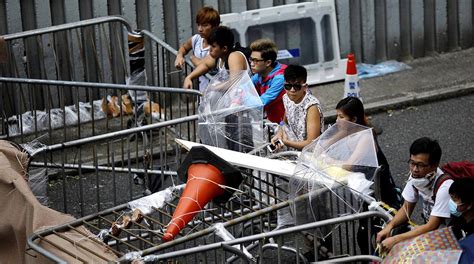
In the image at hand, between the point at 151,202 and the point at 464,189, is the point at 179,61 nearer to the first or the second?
the point at 151,202

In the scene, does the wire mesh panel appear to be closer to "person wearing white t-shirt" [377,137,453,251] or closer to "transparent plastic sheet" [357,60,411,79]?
"person wearing white t-shirt" [377,137,453,251]

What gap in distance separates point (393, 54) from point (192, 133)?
5.18m

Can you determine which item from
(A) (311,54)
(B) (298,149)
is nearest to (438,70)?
(A) (311,54)

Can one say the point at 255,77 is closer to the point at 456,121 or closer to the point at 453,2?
the point at 456,121

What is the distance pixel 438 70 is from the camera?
12953 millimetres

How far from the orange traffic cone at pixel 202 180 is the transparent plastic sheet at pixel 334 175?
386mm

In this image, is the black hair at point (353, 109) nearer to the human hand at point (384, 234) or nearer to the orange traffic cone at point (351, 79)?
the human hand at point (384, 234)

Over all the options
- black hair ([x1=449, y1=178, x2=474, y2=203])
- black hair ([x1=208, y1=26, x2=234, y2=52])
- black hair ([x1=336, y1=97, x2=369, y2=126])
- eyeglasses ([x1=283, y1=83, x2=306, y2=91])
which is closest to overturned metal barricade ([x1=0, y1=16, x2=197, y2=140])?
black hair ([x1=208, y1=26, x2=234, y2=52])

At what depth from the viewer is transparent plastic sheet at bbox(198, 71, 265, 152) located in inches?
302

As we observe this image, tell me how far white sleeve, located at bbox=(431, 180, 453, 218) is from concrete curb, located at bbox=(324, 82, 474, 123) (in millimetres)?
5058

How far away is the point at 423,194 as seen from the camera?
6867 mm

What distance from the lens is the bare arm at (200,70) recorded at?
946 centimetres

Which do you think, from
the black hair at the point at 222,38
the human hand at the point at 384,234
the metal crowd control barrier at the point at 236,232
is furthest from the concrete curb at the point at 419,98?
the human hand at the point at 384,234

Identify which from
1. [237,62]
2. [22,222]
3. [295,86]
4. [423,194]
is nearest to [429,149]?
[423,194]
